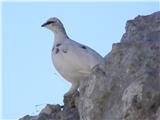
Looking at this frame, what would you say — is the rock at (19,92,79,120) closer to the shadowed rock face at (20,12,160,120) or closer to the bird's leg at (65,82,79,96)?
the shadowed rock face at (20,12,160,120)

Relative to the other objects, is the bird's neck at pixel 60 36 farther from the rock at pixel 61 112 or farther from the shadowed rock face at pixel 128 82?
the shadowed rock face at pixel 128 82

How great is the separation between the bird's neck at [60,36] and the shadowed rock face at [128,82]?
2530 millimetres

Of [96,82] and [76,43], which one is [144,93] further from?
[76,43]

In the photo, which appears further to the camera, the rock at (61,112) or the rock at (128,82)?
the rock at (61,112)

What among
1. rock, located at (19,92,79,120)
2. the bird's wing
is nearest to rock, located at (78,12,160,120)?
rock, located at (19,92,79,120)

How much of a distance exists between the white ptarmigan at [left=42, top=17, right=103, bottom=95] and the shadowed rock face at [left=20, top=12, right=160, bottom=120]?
133 cm

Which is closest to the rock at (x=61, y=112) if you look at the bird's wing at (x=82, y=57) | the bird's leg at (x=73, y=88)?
the bird's leg at (x=73, y=88)

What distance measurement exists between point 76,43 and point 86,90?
9.72 ft

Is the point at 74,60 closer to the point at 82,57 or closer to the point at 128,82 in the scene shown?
the point at 82,57

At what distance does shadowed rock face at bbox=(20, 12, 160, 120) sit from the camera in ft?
36.9

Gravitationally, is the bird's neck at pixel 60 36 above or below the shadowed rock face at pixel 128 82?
above

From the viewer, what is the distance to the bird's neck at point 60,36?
15.9 m

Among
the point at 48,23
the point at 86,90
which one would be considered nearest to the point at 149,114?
the point at 86,90

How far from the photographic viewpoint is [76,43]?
1560 centimetres
